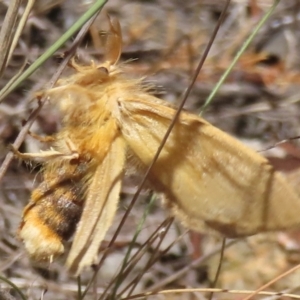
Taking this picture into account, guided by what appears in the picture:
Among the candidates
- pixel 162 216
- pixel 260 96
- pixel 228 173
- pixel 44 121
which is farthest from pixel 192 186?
pixel 260 96

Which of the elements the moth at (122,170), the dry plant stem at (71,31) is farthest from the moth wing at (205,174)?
the dry plant stem at (71,31)

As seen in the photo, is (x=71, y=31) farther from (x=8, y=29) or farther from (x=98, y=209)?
(x=98, y=209)

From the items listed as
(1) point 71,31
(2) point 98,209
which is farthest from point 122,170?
(1) point 71,31

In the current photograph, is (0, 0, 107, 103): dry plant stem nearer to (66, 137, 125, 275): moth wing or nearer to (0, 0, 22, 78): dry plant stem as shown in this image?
(0, 0, 22, 78): dry plant stem

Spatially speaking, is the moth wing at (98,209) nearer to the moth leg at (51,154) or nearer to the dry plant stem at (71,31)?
the moth leg at (51,154)

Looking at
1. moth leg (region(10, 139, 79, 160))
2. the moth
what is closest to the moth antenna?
the moth

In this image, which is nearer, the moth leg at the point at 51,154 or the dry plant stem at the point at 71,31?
the dry plant stem at the point at 71,31
